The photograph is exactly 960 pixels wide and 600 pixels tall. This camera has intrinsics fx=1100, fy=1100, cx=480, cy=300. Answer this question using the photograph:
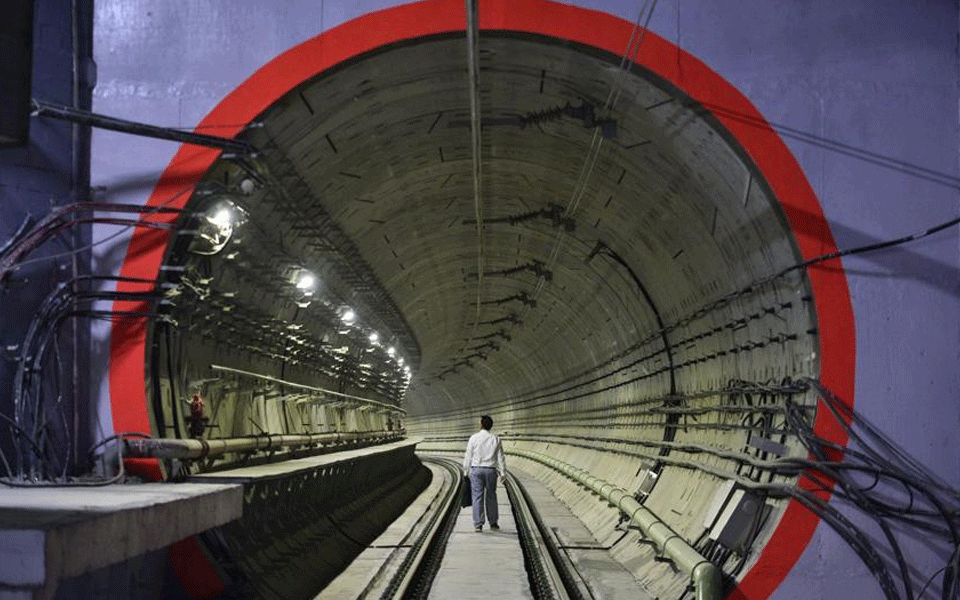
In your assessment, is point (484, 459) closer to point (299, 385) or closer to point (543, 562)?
point (543, 562)

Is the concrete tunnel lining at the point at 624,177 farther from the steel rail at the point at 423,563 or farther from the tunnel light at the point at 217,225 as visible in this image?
the steel rail at the point at 423,563

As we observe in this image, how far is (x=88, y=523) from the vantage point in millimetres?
4531

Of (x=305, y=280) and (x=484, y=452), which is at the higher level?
(x=305, y=280)

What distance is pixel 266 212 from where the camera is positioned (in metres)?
10.2

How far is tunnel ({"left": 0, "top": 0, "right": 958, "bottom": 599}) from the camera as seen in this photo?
7.55 meters

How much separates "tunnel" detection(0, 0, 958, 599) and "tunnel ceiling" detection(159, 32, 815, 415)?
43mm

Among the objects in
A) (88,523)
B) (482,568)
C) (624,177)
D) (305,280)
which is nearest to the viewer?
(88,523)

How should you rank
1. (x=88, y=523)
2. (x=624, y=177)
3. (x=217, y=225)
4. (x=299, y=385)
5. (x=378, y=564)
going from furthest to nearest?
(x=299, y=385), (x=378, y=564), (x=624, y=177), (x=217, y=225), (x=88, y=523)

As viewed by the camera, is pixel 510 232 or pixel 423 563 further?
pixel 510 232

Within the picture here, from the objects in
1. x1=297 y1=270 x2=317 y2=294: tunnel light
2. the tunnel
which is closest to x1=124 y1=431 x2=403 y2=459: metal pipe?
the tunnel

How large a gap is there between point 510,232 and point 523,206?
175 centimetres

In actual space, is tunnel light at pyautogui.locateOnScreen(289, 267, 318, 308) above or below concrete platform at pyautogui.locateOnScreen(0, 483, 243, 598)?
above

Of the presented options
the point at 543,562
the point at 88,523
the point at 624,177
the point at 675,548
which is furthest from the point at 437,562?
the point at 88,523

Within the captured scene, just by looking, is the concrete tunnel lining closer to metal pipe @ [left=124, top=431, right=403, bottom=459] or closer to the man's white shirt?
metal pipe @ [left=124, top=431, right=403, bottom=459]
